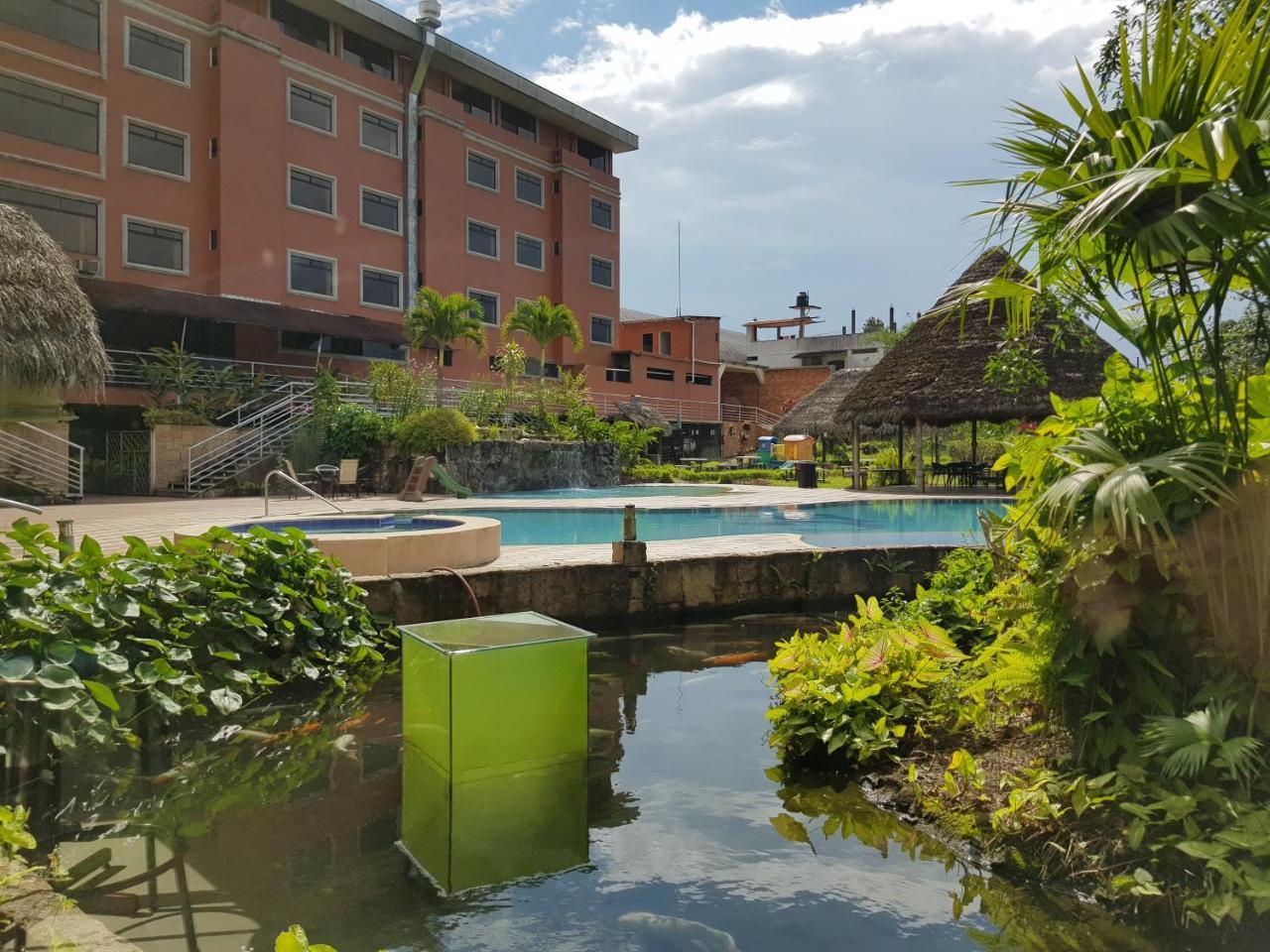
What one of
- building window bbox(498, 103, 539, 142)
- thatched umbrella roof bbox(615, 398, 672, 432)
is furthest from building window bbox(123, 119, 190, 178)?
thatched umbrella roof bbox(615, 398, 672, 432)

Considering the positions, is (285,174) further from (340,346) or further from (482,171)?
(482,171)

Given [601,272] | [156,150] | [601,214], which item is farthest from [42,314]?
[601,214]

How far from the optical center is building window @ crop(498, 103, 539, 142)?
32.9 meters

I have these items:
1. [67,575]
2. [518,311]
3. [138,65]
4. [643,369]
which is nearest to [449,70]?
[518,311]

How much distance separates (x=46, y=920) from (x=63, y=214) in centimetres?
2245

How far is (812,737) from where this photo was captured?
4824 mm

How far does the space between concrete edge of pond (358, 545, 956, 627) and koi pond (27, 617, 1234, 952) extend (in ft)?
6.97

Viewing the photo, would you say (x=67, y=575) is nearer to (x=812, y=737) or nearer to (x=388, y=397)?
(x=812, y=737)

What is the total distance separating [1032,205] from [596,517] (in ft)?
42.7

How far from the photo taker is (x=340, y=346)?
26469 mm

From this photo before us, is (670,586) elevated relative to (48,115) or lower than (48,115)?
lower

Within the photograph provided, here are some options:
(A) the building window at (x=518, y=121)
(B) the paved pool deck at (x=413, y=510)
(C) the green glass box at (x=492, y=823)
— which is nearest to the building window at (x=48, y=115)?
(B) the paved pool deck at (x=413, y=510)

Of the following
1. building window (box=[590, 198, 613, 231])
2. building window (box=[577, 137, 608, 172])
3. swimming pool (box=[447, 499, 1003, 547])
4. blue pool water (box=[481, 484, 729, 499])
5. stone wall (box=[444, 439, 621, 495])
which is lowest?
swimming pool (box=[447, 499, 1003, 547])

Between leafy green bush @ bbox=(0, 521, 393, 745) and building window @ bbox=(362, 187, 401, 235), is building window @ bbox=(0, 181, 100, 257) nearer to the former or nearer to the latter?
building window @ bbox=(362, 187, 401, 235)
